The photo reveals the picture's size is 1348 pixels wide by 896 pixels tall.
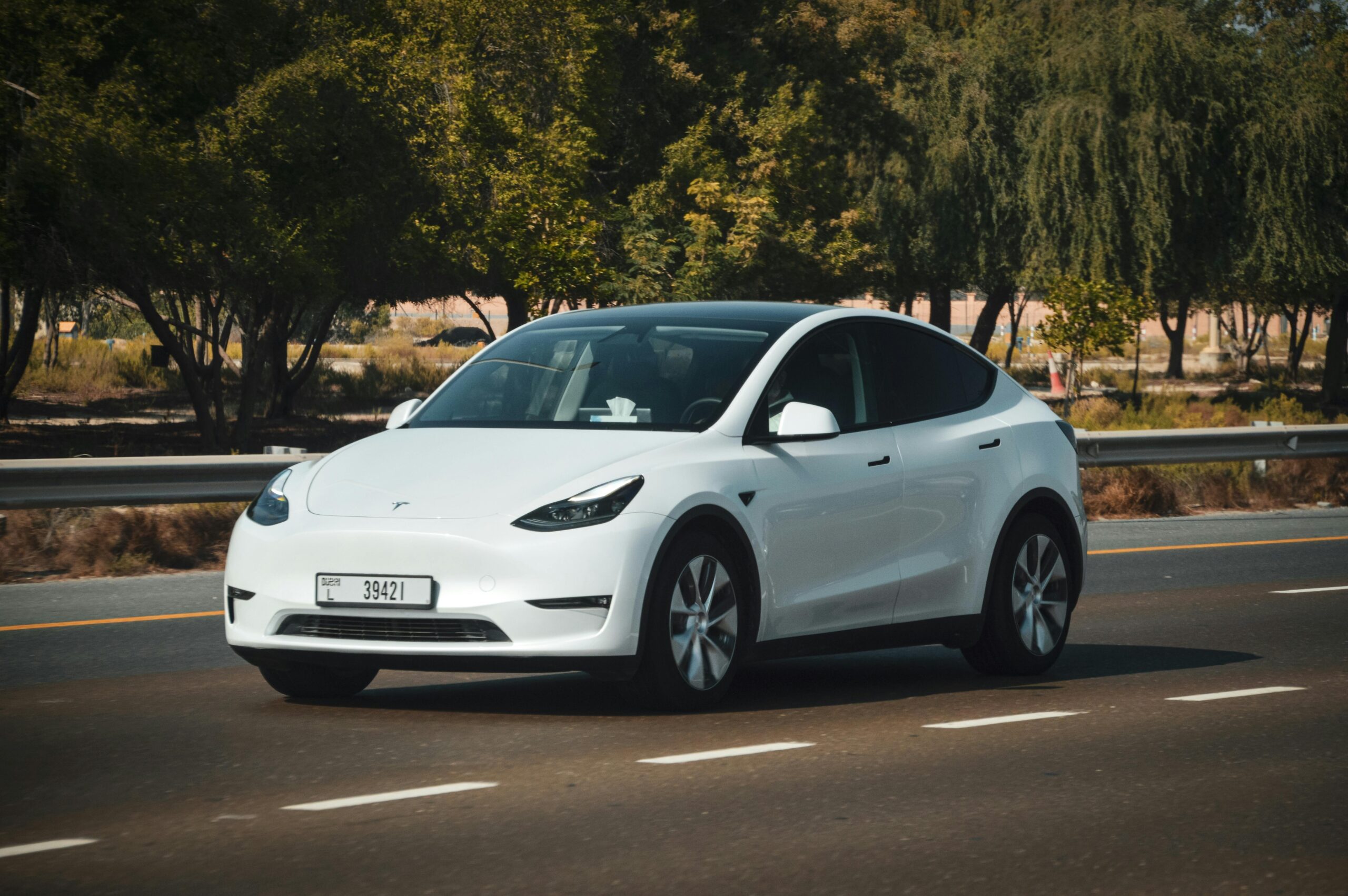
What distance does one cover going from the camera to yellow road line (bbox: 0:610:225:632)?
1022 cm

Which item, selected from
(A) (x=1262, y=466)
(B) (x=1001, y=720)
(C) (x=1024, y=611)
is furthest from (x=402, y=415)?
(A) (x=1262, y=466)

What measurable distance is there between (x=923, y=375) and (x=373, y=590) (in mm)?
2993

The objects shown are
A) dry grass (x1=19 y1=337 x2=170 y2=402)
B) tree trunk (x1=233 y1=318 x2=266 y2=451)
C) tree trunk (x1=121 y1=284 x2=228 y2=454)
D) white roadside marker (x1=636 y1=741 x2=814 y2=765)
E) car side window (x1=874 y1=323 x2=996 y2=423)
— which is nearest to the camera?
white roadside marker (x1=636 y1=741 x2=814 y2=765)

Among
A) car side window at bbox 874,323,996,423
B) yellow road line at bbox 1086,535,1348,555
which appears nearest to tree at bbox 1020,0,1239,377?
yellow road line at bbox 1086,535,1348,555

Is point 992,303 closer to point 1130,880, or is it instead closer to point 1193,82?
point 1193,82

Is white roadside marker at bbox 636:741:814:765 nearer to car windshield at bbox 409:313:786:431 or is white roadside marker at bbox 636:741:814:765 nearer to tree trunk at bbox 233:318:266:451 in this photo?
car windshield at bbox 409:313:786:431

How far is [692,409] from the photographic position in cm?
768

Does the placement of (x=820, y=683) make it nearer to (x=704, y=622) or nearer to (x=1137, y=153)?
(x=704, y=622)

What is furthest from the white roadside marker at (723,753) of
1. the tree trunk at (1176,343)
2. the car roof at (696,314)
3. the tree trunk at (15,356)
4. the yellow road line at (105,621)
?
the tree trunk at (1176,343)

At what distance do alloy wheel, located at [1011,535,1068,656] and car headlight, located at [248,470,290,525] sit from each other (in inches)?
133

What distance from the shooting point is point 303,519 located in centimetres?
709

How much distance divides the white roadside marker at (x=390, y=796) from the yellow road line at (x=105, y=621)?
4.63 m

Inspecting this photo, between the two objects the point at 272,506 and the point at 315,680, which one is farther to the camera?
the point at 315,680

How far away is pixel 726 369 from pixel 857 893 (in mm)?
3475
